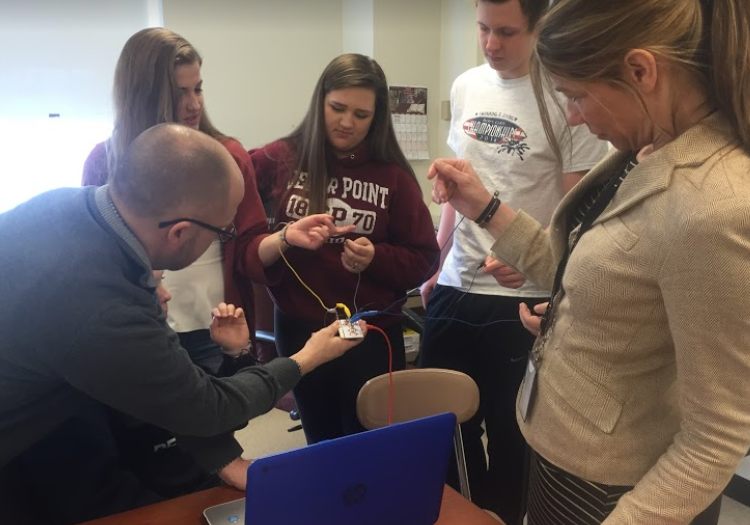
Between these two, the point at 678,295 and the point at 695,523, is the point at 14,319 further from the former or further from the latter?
the point at 695,523

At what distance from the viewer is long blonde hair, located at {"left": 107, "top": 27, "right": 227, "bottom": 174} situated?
160cm

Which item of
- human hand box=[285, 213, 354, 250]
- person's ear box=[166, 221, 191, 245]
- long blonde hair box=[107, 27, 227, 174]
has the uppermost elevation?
long blonde hair box=[107, 27, 227, 174]

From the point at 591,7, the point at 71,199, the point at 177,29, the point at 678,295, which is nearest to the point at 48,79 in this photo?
the point at 177,29

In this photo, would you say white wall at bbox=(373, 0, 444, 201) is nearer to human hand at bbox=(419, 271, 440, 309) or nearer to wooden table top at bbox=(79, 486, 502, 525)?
human hand at bbox=(419, 271, 440, 309)

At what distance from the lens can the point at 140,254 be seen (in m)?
1.03

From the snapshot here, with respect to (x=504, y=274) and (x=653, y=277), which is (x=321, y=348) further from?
(x=653, y=277)

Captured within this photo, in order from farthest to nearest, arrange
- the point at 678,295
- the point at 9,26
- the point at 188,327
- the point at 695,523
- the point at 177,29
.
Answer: the point at 177,29, the point at 9,26, the point at 188,327, the point at 695,523, the point at 678,295

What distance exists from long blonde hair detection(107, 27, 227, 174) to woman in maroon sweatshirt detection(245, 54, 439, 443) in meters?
0.36

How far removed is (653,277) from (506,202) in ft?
3.05

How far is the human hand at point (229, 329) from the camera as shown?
4.57 ft

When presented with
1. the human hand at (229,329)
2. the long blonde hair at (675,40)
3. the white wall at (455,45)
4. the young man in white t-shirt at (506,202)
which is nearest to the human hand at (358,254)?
the young man in white t-shirt at (506,202)

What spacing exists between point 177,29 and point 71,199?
238cm

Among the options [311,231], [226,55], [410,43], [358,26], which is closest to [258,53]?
[226,55]

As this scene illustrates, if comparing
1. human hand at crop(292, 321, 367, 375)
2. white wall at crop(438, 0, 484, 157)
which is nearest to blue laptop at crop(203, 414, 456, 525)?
human hand at crop(292, 321, 367, 375)
